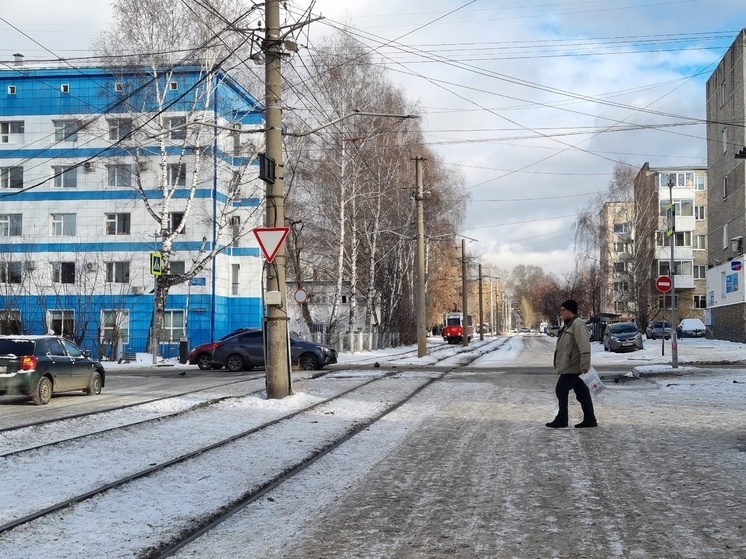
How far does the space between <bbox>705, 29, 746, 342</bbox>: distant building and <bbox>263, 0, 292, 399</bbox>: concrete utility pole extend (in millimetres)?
33468

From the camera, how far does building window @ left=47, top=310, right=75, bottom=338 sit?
35781 mm

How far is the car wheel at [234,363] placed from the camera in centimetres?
2758

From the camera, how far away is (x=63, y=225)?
152 ft

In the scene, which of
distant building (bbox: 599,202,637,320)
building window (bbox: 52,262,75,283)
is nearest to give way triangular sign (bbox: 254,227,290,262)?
building window (bbox: 52,262,75,283)

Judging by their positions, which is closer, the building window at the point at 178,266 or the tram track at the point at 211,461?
the tram track at the point at 211,461

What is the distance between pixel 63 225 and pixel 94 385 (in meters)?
30.8

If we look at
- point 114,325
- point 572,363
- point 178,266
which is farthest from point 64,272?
point 572,363

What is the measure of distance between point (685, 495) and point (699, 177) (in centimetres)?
7607

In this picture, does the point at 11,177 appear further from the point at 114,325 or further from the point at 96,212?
the point at 114,325

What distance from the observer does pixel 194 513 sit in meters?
6.41

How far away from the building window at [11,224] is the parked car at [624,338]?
108ft

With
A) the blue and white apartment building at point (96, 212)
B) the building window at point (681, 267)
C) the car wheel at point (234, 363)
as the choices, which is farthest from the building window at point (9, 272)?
the building window at point (681, 267)

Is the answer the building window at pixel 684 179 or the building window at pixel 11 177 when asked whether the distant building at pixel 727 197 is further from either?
the building window at pixel 11 177

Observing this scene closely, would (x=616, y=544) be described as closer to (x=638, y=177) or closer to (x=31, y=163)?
(x=31, y=163)
